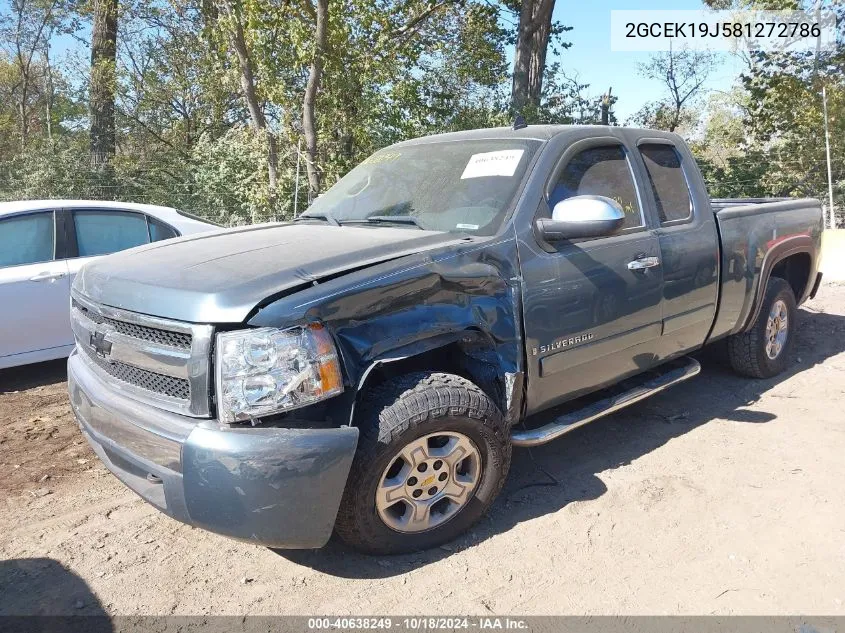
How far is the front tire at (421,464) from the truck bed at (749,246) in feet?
7.76

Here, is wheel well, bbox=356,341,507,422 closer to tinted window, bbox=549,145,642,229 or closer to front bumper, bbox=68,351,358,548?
front bumper, bbox=68,351,358,548

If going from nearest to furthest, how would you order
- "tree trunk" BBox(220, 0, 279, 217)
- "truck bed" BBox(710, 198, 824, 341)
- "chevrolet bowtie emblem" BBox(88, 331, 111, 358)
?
1. "chevrolet bowtie emblem" BBox(88, 331, 111, 358)
2. "truck bed" BBox(710, 198, 824, 341)
3. "tree trunk" BBox(220, 0, 279, 217)

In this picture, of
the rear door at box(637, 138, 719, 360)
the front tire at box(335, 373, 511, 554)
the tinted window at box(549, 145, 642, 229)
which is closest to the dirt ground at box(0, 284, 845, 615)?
the front tire at box(335, 373, 511, 554)

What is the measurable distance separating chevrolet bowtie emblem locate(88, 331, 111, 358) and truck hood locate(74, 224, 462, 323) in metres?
0.17

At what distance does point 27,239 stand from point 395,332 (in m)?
4.14

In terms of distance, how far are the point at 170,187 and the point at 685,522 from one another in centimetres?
1231

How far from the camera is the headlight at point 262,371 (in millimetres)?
2492

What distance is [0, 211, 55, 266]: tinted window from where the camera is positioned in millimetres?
5355

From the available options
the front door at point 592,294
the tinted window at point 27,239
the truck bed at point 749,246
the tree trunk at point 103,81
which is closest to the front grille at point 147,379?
the front door at point 592,294

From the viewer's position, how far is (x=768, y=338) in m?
5.37

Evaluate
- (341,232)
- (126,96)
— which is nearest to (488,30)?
(126,96)

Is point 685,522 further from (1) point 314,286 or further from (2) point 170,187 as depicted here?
(2) point 170,187

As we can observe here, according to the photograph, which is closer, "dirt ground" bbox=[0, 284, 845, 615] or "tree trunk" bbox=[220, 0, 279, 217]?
"dirt ground" bbox=[0, 284, 845, 615]

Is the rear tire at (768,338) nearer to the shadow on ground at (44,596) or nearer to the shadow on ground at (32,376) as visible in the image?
the shadow on ground at (44,596)
